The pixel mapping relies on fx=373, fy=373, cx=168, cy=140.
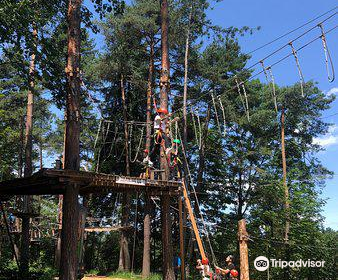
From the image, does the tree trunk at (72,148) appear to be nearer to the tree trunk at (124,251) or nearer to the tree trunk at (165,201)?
the tree trunk at (165,201)

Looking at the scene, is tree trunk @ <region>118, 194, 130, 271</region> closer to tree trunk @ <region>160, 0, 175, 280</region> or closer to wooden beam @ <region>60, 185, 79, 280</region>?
tree trunk @ <region>160, 0, 175, 280</region>

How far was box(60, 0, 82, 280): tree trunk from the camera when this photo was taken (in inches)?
309

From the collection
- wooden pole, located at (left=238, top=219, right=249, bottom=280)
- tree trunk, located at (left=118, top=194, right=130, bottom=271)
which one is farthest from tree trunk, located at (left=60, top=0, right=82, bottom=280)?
tree trunk, located at (left=118, top=194, right=130, bottom=271)

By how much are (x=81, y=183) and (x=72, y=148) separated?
0.90 meters

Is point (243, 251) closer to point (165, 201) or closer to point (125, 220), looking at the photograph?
point (165, 201)

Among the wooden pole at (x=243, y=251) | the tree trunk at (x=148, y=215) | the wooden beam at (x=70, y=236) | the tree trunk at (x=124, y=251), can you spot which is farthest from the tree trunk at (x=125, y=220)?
the wooden pole at (x=243, y=251)

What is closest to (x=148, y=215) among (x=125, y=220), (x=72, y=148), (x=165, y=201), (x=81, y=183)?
(x=125, y=220)

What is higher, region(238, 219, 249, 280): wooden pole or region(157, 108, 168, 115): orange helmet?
region(157, 108, 168, 115): orange helmet

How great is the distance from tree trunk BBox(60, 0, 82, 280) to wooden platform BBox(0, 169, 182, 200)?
0.37m

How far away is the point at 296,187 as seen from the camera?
21172 millimetres

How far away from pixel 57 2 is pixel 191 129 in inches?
527

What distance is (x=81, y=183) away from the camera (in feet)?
26.7

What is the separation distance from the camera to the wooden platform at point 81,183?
7691 mm

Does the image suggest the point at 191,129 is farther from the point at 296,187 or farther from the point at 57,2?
the point at 57,2
